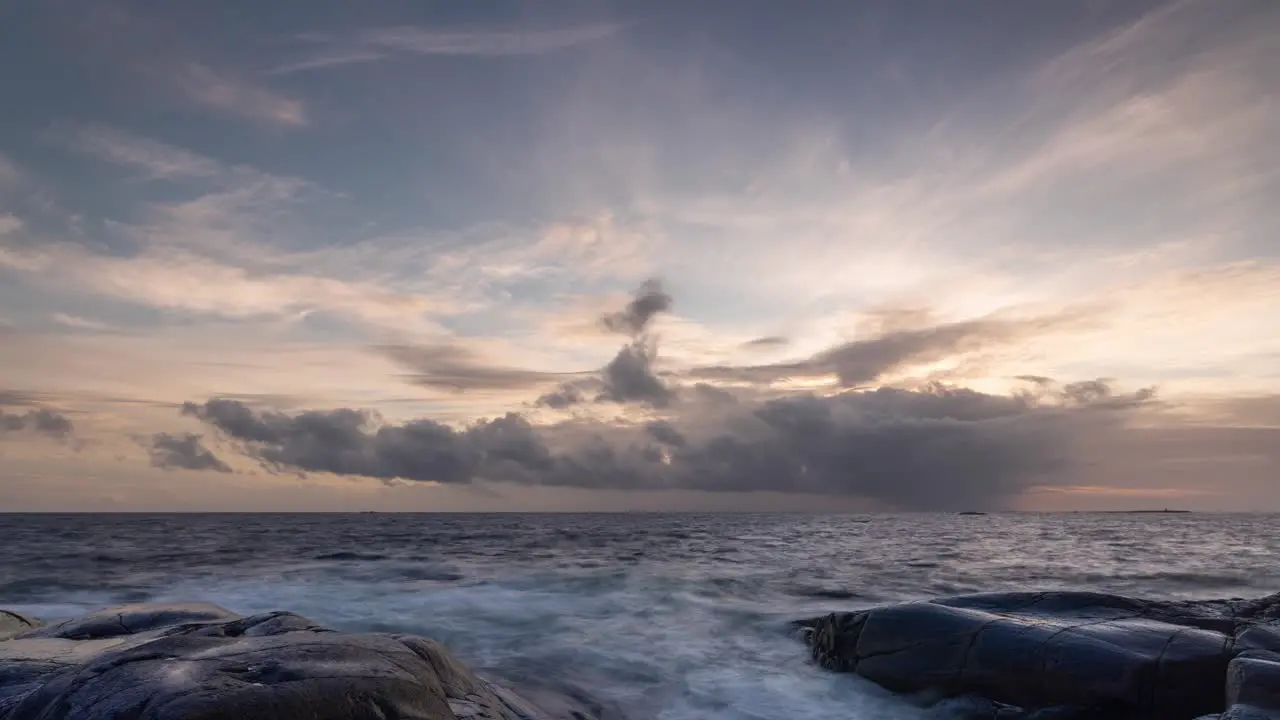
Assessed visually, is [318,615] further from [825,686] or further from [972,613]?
[972,613]

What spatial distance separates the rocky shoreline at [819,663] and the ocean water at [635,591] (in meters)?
0.90

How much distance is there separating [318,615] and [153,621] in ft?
25.3

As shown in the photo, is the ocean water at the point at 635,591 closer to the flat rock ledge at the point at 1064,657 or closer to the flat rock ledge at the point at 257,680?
the flat rock ledge at the point at 1064,657

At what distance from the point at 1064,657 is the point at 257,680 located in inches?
347

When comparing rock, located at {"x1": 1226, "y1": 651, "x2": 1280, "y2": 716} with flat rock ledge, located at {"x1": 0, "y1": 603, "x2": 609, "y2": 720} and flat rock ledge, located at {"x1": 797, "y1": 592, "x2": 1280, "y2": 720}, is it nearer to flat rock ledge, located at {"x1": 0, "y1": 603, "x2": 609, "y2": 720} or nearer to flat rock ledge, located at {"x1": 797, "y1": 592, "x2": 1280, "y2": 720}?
flat rock ledge, located at {"x1": 797, "y1": 592, "x2": 1280, "y2": 720}

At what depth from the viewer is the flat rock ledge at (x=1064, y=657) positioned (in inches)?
323

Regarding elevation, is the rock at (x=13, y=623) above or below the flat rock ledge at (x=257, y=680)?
below

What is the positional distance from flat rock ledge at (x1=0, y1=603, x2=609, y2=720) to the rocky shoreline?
2 cm

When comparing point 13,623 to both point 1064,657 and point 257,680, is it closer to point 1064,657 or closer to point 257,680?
point 257,680

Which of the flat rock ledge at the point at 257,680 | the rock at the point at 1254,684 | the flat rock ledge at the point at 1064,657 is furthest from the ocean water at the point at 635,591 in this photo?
the flat rock ledge at the point at 257,680

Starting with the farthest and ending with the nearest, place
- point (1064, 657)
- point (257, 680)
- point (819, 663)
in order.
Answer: point (819, 663) < point (1064, 657) < point (257, 680)

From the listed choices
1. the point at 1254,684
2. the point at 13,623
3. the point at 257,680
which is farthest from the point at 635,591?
the point at 257,680

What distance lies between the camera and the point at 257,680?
4945 millimetres

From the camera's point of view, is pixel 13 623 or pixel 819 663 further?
pixel 819 663
